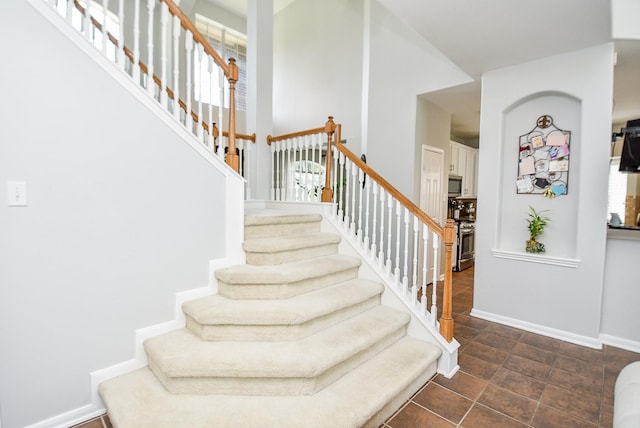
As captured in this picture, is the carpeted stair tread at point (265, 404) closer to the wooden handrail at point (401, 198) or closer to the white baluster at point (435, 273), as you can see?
the white baluster at point (435, 273)

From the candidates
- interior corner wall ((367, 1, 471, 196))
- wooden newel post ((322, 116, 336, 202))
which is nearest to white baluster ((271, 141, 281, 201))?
wooden newel post ((322, 116, 336, 202))

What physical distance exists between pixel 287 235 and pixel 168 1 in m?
2.06

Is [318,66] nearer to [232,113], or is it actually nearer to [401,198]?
[232,113]

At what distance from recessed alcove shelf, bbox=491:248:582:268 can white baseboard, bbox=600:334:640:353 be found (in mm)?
732

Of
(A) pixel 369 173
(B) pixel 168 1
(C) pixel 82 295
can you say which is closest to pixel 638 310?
(A) pixel 369 173

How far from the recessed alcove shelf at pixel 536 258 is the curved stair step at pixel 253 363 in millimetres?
2103

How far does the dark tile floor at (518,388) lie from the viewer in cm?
187

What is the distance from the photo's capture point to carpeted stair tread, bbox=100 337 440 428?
156 cm

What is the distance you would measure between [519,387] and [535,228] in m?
1.70

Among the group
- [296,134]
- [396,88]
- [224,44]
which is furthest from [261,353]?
[224,44]

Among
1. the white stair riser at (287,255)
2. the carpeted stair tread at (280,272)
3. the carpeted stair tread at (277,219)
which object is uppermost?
the carpeted stair tread at (277,219)

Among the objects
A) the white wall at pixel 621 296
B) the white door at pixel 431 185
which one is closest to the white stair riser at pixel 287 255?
the white door at pixel 431 185

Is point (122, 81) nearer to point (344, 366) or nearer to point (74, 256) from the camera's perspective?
point (74, 256)

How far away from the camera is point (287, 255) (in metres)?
2.69
